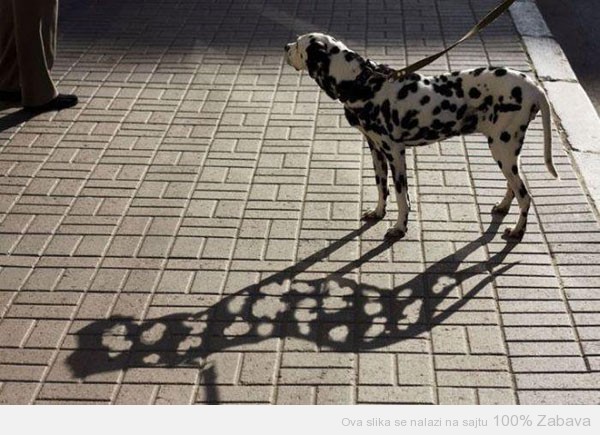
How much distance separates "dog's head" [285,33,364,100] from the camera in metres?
5.65

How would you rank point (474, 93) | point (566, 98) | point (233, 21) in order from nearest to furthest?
point (474, 93) < point (566, 98) < point (233, 21)

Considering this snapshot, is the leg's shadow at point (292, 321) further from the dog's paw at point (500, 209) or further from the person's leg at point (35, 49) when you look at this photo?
the person's leg at point (35, 49)

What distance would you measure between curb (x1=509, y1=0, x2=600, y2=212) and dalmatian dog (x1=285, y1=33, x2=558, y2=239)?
1.13 m

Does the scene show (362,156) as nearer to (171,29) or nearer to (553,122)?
(553,122)

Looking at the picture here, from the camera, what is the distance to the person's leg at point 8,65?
8172 mm

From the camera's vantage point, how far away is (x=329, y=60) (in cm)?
567

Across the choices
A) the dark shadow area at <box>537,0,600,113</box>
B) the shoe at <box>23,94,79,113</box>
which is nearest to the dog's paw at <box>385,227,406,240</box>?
the dark shadow area at <box>537,0,600,113</box>

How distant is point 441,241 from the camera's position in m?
5.91

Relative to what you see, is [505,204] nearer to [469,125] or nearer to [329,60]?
[469,125]

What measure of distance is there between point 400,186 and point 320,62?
3.14 ft

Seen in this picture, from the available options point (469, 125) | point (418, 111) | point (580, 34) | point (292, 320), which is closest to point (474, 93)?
point (469, 125)

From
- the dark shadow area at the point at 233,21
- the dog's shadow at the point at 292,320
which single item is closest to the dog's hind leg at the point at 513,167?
the dog's shadow at the point at 292,320
